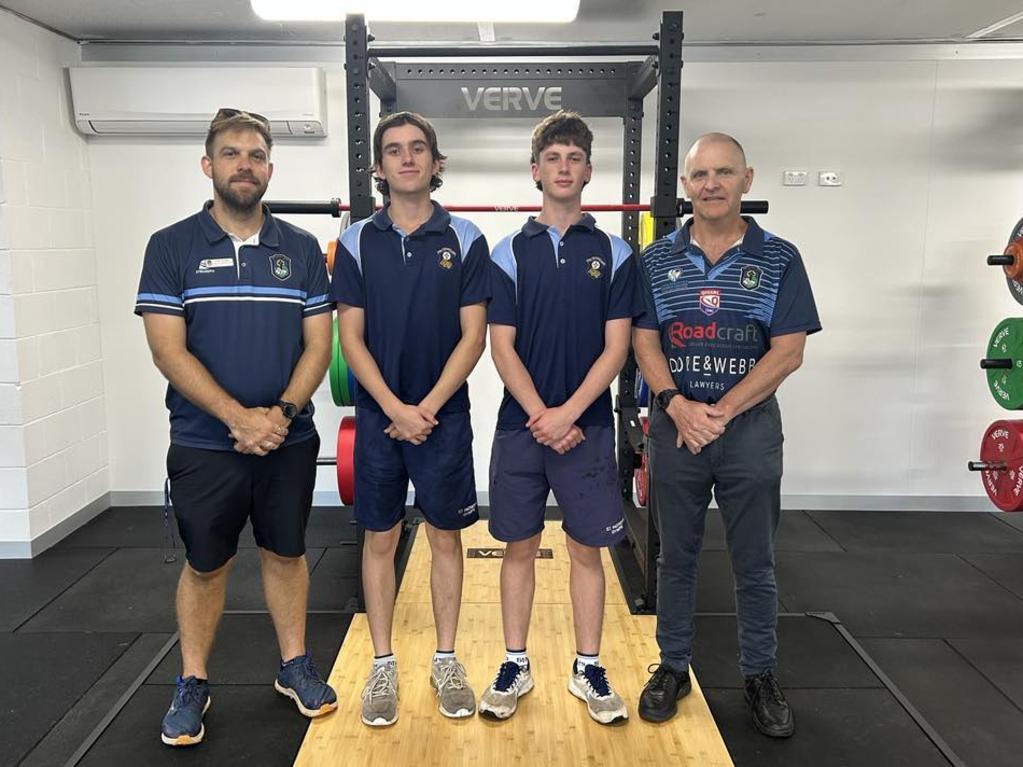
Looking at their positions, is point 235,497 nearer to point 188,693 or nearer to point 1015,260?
point 188,693

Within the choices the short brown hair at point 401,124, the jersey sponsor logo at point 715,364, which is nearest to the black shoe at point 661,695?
the jersey sponsor logo at point 715,364

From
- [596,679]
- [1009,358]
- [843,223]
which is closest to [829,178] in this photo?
[843,223]

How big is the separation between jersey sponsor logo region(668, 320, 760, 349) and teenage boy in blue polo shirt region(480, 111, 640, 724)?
148 millimetres

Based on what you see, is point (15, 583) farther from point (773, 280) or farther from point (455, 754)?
point (773, 280)

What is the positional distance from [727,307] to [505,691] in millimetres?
1238

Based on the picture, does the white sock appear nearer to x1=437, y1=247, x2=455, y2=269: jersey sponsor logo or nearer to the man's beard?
x1=437, y1=247, x2=455, y2=269: jersey sponsor logo

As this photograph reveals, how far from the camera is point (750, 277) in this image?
220 cm

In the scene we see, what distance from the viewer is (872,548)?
12.7 ft

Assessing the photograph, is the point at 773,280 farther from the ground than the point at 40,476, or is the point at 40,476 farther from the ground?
the point at 773,280

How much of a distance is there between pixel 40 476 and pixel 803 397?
12.4 ft

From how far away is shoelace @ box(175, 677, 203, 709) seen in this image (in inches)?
91.0

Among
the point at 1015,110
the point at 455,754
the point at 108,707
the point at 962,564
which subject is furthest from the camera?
the point at 1015,110

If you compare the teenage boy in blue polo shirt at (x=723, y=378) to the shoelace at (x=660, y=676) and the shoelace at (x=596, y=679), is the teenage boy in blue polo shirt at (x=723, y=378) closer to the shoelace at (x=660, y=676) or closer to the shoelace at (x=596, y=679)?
the shoelace at (x=660, y=676)

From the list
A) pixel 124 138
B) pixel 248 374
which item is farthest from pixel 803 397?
pixel 124 138
